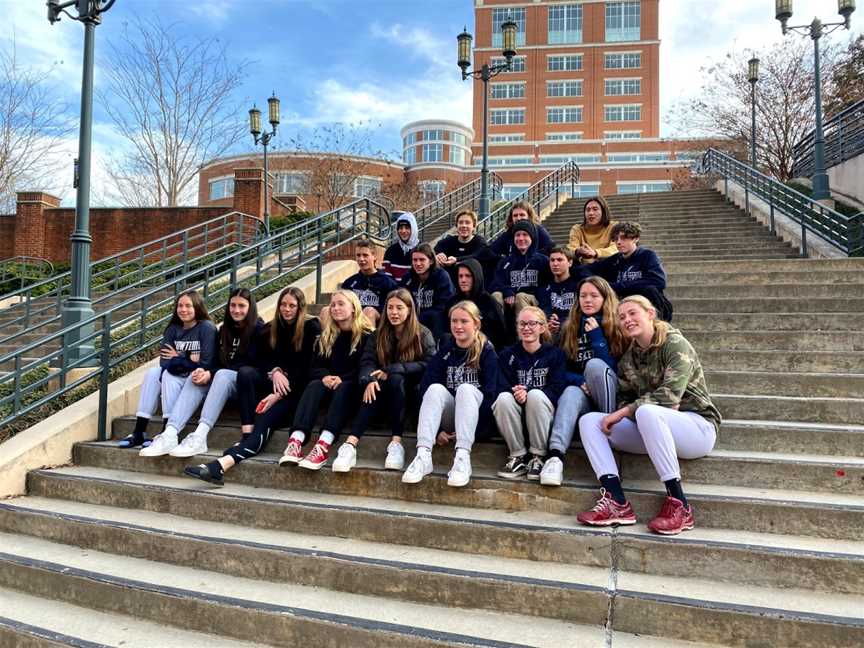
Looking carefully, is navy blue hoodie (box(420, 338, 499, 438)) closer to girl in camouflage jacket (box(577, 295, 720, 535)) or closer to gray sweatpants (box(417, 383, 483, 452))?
gray sweatpants (box(417, 383, 483, 452))

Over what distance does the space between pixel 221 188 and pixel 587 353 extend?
4951 cm

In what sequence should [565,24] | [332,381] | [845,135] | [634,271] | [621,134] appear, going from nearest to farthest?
[332,381] < [634,271] < [845,135] < [621,134] < [565,24]

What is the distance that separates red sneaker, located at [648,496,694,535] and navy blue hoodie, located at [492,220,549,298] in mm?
2770

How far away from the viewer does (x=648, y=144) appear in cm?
5188

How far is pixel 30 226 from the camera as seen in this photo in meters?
18.1

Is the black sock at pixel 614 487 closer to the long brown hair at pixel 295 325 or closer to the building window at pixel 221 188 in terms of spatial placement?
the long brown hair at pixel 295 325

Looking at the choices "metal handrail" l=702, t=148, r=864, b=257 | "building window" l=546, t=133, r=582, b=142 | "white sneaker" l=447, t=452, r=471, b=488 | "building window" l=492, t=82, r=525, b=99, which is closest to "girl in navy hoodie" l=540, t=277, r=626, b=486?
"white sneaker" l=447, t=452, r=471, b=488

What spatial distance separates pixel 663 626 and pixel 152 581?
106 inches

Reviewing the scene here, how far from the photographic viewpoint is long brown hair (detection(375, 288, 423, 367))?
14.8 ft

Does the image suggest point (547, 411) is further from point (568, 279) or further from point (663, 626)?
point (568, 279)

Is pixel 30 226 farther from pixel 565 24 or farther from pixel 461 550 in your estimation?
pixel 565 24

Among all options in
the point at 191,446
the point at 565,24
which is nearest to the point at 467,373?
the point at 191,446

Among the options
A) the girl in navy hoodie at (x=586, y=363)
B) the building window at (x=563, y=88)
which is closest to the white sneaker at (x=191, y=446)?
the girl in navy hoodie at (x=586, y=363)

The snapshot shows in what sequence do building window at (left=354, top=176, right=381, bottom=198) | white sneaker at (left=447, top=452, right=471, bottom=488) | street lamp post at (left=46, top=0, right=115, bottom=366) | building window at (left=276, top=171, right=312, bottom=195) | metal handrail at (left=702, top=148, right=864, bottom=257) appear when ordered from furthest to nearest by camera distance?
building window at (left=354, top=176, right=381, bottom=198) < building window at (left=276, top=171, right=312, bottom=195) < metal handrail at (left=702, top=148, right=864, bottom=257) < street lamp post at (left=46, top=0, right=115, bottom=366) < white sneaker at (left=447, top=452, right=471, bottom=488)
